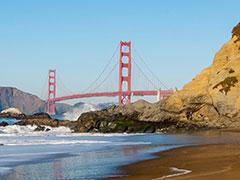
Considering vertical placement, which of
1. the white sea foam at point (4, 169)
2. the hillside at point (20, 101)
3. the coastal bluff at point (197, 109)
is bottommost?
the white sea foam at point (4, 169)

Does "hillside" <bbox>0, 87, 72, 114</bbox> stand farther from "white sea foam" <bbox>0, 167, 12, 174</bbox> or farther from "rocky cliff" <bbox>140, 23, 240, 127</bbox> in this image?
"white sea foam" <bbox>0, 167, 12, 174</bbox>

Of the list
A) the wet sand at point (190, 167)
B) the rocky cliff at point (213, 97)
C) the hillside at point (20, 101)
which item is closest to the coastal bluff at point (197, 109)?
the rocky cliff at point (213, 97)

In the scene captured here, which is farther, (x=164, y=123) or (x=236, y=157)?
(x=164, y=123)

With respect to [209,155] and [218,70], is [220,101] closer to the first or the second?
[218,70]

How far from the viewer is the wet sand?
979cm

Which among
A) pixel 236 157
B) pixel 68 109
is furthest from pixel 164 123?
pixel 68 109

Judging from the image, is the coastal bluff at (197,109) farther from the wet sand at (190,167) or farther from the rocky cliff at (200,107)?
the wet sand at (190,167)

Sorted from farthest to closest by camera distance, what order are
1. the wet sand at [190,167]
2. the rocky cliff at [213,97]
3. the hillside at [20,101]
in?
the hillside at [20,101], the rocky cliff at [213,97], the wet sand at [190,167]

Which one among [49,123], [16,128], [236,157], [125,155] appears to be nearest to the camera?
[236,157]

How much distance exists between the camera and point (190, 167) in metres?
11.3

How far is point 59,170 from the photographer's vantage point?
37.3 ft

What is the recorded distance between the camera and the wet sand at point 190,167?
9.79 meters

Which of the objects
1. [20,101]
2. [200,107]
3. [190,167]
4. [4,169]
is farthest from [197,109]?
[20,101]

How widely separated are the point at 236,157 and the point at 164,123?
21367mm
